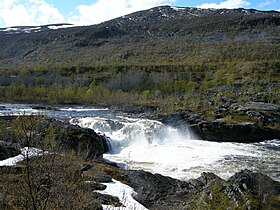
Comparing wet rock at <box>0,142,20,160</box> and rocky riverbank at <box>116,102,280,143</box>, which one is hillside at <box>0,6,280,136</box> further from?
wet rock at <box>0,142,20,160</box>

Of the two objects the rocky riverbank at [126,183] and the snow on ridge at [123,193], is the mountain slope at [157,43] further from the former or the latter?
the snow on ridge at [123,193]

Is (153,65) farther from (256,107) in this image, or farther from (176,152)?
(176,152)

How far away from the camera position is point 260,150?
127 feet

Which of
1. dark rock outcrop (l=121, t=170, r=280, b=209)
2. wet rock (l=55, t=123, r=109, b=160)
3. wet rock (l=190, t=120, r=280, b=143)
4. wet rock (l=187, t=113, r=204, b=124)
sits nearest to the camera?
dark rock outcrop (l=121, t=170, r=280, b=209)

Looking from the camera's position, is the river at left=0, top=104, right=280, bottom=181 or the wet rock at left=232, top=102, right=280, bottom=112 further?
the wet rock at left=232, top=102, right=280, bottom=112

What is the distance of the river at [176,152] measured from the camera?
29.0 metres

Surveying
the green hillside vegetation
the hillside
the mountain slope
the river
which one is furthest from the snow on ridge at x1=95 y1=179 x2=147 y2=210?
the mountain slope

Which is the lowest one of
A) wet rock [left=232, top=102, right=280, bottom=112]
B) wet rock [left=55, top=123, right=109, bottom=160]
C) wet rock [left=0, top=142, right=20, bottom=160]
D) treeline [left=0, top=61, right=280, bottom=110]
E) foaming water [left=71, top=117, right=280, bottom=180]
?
foaming water [left=71, top=117, right=280, bottom=180]

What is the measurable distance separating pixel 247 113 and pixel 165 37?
11764cm

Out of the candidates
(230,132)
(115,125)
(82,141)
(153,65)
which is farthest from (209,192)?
(153,65)

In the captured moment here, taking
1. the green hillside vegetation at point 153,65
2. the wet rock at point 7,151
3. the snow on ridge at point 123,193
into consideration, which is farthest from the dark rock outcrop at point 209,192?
the green hillside vegetation at point 153,65

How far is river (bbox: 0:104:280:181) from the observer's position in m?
29.0

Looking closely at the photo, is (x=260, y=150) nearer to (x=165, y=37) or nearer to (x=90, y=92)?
(x=90, y=92)

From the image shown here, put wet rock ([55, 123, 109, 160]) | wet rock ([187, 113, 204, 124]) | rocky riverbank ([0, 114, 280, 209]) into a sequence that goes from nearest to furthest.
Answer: rocky riverbank ([0, 114, 280, 209]) < wet rock ([55, 123, 109, 160]) < wet rock ([187, 113, 204, 124])
